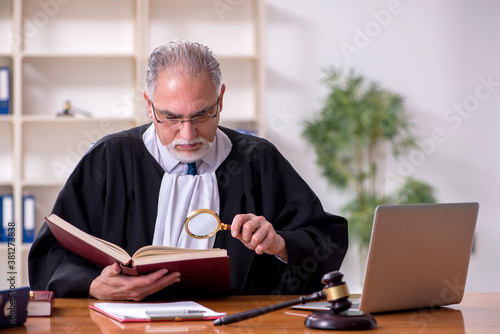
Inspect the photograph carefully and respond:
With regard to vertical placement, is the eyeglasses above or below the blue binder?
below

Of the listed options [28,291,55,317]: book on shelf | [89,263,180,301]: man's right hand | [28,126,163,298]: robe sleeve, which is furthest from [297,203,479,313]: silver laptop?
[28,126,163,298]: robe sleeve

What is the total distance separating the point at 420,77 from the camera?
17.8 ft

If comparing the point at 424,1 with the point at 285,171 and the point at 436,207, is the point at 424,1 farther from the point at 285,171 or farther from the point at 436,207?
the point at 436,207

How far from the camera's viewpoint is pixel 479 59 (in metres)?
5.49

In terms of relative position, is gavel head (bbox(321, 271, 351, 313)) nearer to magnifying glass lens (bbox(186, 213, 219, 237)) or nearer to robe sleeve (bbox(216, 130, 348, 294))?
magnifying glass lens (bbox(186, 213, 219, 237))

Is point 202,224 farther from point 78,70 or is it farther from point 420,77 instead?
point 420,77

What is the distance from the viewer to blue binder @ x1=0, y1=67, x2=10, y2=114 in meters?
4.70

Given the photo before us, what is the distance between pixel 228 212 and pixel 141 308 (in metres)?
0.71

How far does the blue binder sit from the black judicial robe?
→ 2619mm

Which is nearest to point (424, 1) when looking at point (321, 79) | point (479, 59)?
point (479, 59)

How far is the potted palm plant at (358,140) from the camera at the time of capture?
4.97 metres

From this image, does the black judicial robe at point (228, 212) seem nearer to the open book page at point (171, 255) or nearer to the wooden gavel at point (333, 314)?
the open book page at point (171, 255)

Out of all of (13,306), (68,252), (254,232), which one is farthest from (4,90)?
(13,306)

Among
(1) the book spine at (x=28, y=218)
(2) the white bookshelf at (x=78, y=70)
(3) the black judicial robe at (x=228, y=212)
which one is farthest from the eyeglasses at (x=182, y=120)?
(1) the book spine at (x=28, y=218)
